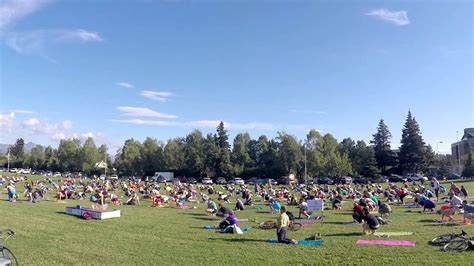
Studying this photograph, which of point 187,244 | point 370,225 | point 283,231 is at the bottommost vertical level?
point 187,244

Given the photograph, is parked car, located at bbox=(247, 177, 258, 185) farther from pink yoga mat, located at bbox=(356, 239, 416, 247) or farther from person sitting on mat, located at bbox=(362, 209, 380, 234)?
pink yoga mat, located at bbox=(356, 239, 416, 247)

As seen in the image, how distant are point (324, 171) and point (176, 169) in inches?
1350

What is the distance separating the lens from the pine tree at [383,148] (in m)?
79.7

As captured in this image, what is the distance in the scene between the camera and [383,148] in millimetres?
80312

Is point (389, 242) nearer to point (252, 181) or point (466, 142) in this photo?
point (252, 181)

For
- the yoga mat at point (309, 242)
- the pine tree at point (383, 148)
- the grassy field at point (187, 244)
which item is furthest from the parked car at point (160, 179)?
the yoga mat at point (309, 242)

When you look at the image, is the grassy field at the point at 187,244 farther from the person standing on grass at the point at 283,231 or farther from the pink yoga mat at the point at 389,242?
the person standing on grass at the point at 283,231

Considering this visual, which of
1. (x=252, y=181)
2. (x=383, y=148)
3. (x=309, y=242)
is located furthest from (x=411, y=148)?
(x=309, y=242)

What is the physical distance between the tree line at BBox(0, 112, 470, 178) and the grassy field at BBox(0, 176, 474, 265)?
194 feet

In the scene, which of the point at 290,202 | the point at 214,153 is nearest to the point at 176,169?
the point at 214,153

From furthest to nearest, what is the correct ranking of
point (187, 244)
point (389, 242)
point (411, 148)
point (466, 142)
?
point (466, 142), point (411, 148), point (187, 244), point (389, 242)

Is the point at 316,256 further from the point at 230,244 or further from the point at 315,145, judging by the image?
the point at 315,145

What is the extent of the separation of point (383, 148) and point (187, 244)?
71201mm

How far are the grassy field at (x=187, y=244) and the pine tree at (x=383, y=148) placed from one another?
60.0 meters
